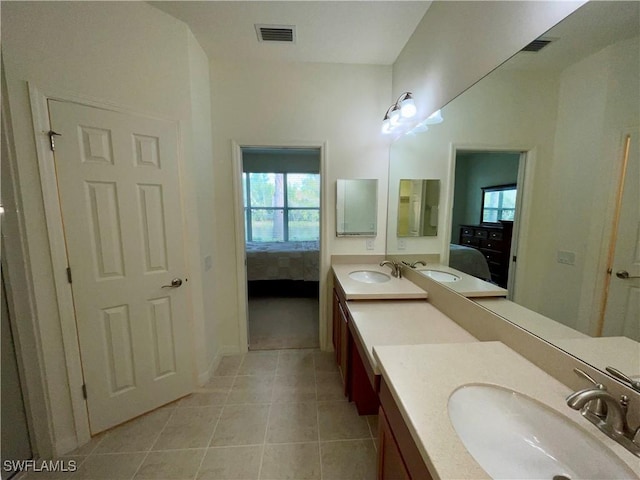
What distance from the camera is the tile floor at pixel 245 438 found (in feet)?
4.54

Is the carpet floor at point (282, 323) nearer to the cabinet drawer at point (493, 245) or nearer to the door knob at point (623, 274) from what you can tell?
the cabinet drawer at point (493, 245)

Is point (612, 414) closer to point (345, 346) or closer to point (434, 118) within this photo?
point (345, 346)

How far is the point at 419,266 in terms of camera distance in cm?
196

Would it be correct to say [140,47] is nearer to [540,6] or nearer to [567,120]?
[540,6]

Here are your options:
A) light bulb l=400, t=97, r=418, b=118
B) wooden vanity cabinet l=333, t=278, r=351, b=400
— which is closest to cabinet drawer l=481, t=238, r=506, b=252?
wooden vanity cabinet l=333, t=278, r=351, b=400

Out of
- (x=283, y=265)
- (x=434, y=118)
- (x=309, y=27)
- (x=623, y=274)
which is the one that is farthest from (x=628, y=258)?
(x=283, y=265)

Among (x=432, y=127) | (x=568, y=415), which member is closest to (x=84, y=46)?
(x=432, y=127)

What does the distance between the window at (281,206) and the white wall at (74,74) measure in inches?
152

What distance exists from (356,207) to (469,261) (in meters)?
1.19

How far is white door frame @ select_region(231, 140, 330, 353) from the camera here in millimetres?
2297

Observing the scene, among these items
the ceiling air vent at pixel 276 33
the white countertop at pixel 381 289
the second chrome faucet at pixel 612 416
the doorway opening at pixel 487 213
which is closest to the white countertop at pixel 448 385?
the second chrome faucet at pixel 612 416

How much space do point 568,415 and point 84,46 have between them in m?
2.66

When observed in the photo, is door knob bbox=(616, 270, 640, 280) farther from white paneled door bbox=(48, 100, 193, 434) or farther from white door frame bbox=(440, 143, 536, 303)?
white paneled door bbox=(48, 100, 193, 434)

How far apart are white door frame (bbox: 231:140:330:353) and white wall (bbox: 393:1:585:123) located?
918 millimetres
